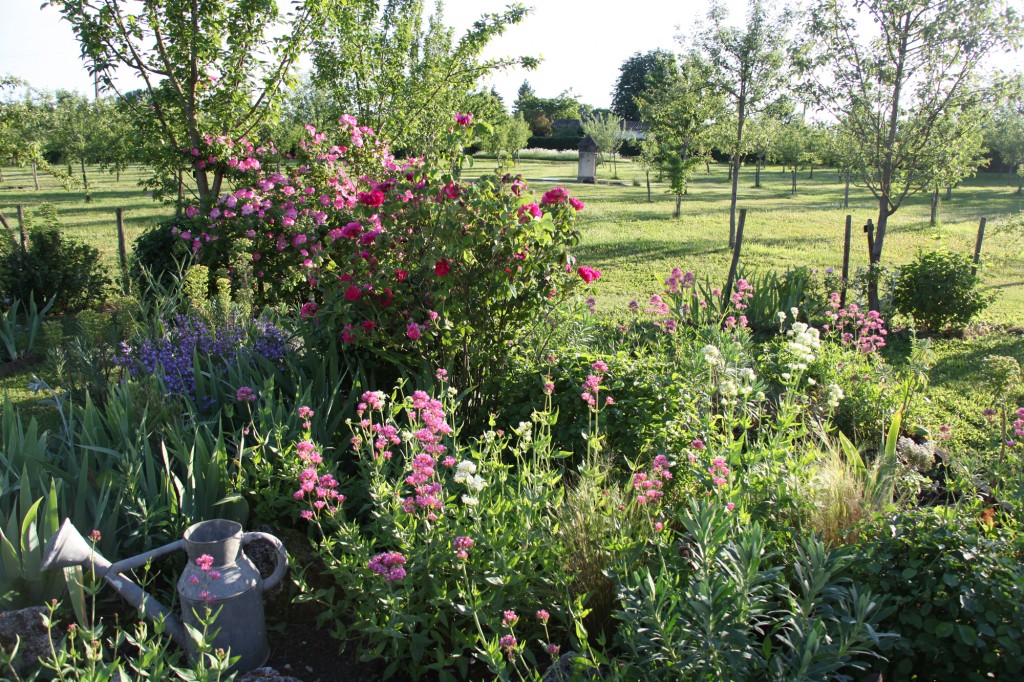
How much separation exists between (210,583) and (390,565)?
2.02ft

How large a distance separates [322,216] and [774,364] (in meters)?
3.29

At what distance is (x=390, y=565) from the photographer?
2316 millimetres

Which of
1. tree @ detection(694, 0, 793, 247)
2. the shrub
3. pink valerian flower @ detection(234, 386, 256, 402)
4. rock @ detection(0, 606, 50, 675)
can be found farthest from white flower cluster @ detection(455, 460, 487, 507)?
tree @ detection(694, 0, 793, 247)

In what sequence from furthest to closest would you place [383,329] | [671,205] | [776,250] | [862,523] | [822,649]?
[671,205], [776,250], [383,329], [862,523], [822,649]

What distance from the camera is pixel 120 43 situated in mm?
7105

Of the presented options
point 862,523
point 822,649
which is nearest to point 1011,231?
point 862,523

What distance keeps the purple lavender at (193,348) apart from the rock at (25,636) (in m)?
1.85

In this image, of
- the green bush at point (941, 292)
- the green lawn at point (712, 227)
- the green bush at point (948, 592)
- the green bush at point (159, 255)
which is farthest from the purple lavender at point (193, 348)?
the green bush at point (941, 292)

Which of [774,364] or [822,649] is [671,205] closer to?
[774,364]

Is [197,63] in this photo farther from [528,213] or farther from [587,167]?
[587,167]

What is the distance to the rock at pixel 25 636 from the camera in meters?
2.24

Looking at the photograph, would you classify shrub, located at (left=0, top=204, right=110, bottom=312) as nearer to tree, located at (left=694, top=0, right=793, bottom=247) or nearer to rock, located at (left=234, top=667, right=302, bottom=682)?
rock, located at (left=234, top=667, right=302, bottom=682)

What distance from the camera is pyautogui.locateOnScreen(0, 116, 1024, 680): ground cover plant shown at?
2193mm

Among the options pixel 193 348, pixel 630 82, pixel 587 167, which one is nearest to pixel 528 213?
pixel 193 348
